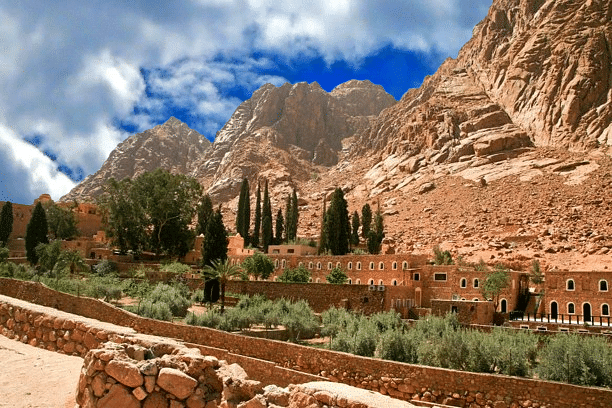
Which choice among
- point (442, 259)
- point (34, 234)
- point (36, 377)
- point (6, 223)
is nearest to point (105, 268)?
point (34, 234)

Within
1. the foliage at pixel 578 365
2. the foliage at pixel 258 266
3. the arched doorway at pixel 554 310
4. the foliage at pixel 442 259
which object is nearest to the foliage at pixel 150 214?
the foliage at pixel 258 266

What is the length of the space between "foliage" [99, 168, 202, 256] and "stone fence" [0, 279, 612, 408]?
32.0 metres

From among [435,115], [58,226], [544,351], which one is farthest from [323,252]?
[435,115]

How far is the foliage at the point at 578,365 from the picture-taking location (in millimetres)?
14953

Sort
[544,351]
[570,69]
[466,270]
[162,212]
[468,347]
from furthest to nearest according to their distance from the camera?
[570,69], [162,212], [466,270], [544,351], [468,347]

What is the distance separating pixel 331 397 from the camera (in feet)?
17.6

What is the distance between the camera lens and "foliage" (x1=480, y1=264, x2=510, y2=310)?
3444 centimetres

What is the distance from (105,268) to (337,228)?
2107 cm

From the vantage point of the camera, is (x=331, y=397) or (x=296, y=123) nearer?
(x=331, y=397)

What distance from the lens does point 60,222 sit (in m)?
56.6

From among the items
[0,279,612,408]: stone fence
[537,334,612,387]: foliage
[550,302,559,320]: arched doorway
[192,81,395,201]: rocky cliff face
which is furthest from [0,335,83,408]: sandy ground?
[192,81,395,201]: rocky cliff face

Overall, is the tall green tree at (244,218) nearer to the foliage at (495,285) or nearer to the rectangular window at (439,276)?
the rectangular window at (439,276)

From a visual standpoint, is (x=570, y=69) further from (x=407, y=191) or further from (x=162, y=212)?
(x=162, y=212)

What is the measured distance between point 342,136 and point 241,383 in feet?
454
